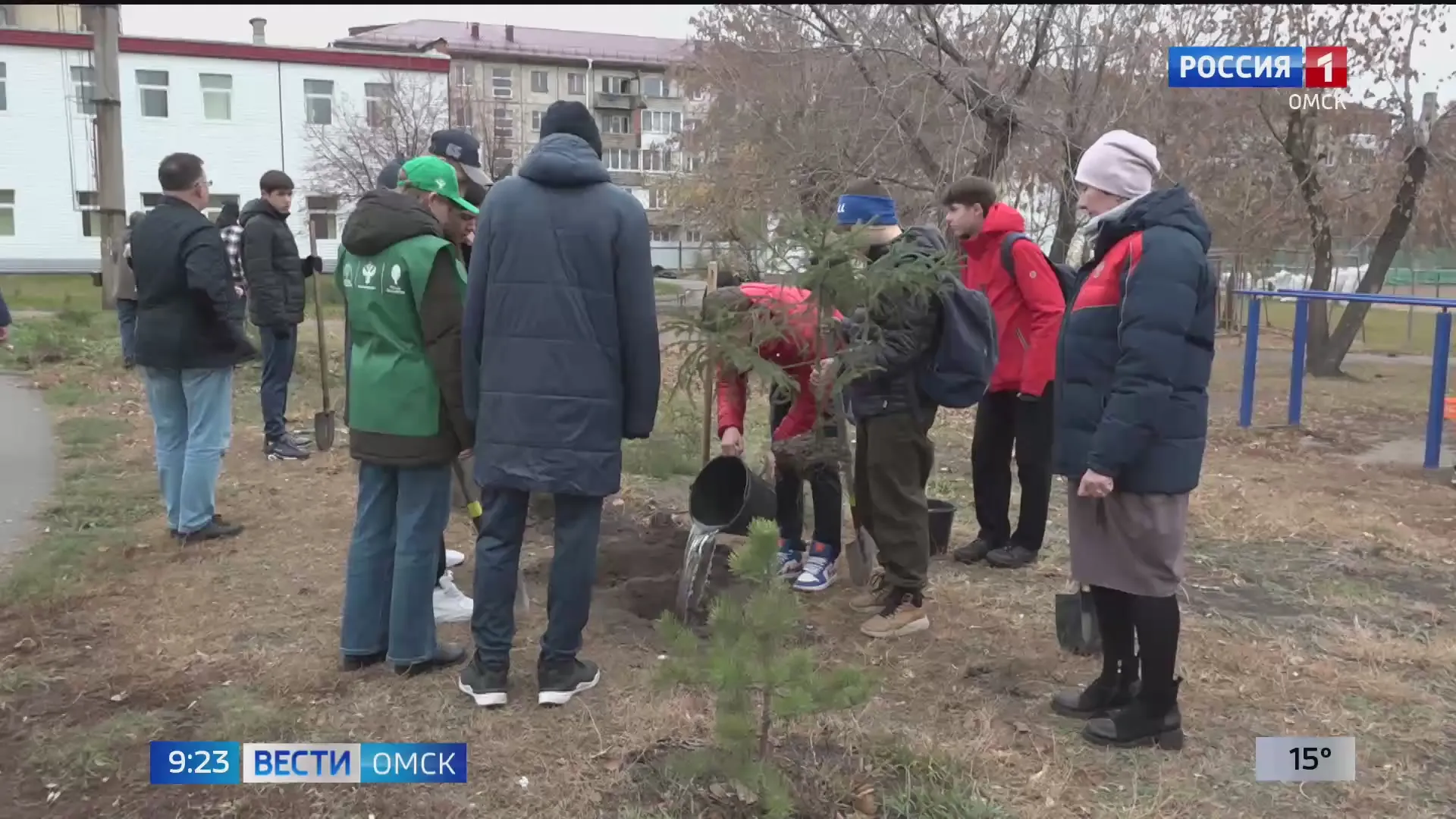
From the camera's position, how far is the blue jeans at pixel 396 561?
378cm

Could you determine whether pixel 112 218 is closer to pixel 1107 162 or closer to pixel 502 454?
pixel 502 454

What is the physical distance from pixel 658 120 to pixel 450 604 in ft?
208

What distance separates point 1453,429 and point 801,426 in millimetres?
8580

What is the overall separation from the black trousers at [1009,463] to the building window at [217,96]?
32906 millimetres

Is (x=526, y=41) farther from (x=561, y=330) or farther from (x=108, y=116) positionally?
(x=561, y=330)

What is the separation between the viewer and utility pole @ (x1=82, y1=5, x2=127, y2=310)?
12289 mm

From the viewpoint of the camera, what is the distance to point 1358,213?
14.9m

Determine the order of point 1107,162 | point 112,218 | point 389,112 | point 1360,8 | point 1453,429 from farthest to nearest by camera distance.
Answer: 1. point 389,112
2. point 1360,8
3. point 112,218
4. point 1453,429
5. point 1107,162

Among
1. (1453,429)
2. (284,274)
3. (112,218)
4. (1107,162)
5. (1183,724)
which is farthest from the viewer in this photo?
(112,218)

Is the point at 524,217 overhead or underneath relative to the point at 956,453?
overhead

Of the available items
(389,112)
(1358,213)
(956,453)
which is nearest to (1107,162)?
(956,453)

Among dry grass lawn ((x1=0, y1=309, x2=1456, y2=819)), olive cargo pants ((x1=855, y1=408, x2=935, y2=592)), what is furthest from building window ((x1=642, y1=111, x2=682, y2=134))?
olive cargo pants ((x1=855, y1=408, x2=935, y2=592))

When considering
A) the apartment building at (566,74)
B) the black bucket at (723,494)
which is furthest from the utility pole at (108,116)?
the apartment building at (566,74)

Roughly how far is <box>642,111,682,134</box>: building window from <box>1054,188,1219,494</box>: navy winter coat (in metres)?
62.2
